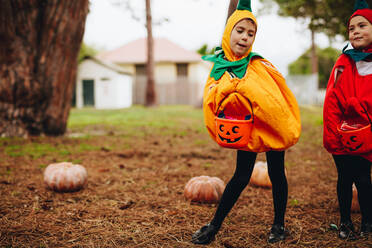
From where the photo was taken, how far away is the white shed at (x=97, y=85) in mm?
22891

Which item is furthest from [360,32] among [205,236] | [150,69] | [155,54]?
[155,54]

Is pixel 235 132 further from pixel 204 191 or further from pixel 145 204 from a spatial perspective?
pixel 145 204

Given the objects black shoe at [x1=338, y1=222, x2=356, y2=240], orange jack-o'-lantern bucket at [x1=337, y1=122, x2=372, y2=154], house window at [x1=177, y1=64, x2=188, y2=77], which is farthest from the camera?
house window at [x1=177, y1=64, x2=188, y2=77]

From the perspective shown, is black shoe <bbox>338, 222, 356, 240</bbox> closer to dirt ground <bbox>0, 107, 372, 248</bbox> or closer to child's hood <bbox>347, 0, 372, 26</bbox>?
dirt ground <bbox>0, 107, 372, 248</bbox>

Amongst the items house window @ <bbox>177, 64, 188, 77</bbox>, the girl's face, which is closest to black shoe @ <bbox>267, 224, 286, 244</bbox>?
the girl's face

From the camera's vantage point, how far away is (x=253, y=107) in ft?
7.73

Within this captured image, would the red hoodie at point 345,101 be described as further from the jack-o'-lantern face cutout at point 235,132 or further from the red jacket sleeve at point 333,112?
the jack-o'-lantern face cutout at point 235,132

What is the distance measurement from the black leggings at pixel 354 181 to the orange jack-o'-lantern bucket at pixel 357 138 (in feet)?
0.59

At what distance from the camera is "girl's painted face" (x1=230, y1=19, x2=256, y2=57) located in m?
2.42

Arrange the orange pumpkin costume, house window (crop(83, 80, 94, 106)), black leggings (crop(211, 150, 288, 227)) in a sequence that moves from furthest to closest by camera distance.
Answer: house window (crop(83, 80, 94, 106)), black leggings (crop(211, 150, 288, 227)), the orange pumpkin costume

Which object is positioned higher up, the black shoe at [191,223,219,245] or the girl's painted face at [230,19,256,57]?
the girl's painted face at [230,19,256,57]

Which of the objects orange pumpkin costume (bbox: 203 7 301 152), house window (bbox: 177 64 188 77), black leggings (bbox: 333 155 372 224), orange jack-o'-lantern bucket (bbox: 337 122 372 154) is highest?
house window (bbox: 177 64 188 77)

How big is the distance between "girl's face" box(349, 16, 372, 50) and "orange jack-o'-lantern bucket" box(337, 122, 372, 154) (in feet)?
2.11

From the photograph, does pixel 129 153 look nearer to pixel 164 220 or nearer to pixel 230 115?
pixel 164 220
